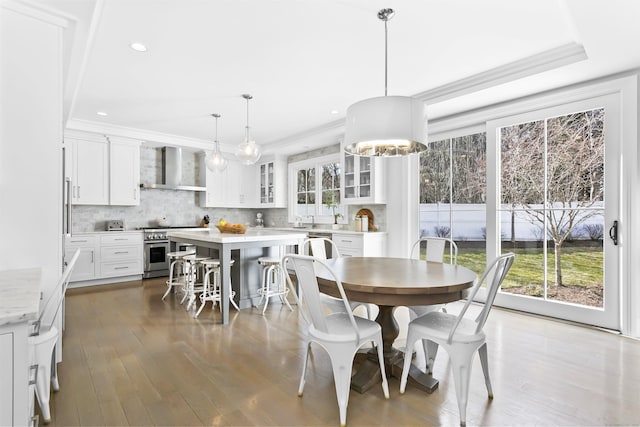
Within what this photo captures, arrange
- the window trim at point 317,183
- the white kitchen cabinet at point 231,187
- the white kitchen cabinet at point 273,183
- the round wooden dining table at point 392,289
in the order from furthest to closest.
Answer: the white kitchen cabinet at point 273,183 < the white kitchen cabinet at point 231,187 < the window trim at point 317,183 < the round wooden dining table at point 392,289

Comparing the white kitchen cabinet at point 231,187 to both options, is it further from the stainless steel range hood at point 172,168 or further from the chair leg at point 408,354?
the chair leg at point 408,354

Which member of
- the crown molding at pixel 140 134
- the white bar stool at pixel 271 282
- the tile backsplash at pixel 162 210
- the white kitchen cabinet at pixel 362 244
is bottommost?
the white bar stool at pixel 271 282

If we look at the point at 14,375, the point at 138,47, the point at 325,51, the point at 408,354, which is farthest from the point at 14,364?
the point at 325,51

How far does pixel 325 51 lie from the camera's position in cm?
288

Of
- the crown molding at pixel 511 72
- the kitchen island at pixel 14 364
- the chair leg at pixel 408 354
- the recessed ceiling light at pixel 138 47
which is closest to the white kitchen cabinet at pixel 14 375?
the kitchen island at pixel 14 364

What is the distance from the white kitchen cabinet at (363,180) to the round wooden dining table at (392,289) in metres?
2.42

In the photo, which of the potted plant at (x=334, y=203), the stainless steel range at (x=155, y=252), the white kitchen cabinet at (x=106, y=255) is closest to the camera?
the white kitchen cabinet at (x=106, y=255)

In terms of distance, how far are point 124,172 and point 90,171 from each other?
47 cm

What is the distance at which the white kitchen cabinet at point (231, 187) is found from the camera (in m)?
6.68

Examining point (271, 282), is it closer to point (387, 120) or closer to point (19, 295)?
point (387, 120)

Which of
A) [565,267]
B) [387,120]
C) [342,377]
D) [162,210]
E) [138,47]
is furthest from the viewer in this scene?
[162,210]

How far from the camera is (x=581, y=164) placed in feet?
11.1

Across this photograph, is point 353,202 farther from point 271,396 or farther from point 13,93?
point 13,93

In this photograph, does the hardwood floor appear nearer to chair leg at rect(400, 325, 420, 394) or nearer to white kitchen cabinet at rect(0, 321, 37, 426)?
chair leg at rect(400, 325, 420, 394)
